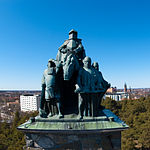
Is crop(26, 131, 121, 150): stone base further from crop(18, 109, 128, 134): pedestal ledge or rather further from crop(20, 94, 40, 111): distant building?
crop(20, 94, 40, 111): distant building

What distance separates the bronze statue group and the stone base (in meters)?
0.81

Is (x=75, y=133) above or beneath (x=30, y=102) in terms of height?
above

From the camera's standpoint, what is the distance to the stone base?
581 cm

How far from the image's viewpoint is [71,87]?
7004mm

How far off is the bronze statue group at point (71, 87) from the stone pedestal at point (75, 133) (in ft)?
1.23

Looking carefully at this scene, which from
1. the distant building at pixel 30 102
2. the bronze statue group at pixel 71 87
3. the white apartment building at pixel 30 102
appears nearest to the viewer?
the bronze statue group at pixel 71 87

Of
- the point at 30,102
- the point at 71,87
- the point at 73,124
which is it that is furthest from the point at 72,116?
the point at 30,102

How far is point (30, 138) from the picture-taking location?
20.3ft

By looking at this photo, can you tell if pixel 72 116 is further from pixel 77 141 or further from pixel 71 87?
pixel 71 87

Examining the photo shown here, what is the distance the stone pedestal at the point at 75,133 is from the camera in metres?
5.75

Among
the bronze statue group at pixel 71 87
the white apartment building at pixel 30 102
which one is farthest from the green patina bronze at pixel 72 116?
the white apartment building at pixel 30 102

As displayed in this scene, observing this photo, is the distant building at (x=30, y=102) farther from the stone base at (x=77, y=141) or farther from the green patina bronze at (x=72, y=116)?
the stone base at (x=77, y=141)

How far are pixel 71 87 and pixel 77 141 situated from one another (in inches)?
94.1

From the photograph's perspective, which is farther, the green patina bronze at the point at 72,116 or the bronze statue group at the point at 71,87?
the bronze statue group at the point at 71,87
